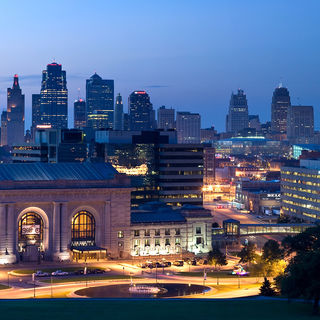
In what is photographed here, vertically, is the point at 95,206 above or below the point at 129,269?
above

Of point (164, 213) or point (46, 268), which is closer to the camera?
point (46, 268)

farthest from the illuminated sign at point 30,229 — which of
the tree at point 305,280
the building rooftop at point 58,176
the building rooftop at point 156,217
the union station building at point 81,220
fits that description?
the tree at point 305,280

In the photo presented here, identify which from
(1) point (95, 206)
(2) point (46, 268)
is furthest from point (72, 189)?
(2) point (46, 268)

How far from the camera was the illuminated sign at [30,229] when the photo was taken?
155462 millimetres

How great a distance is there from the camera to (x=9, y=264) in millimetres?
150875

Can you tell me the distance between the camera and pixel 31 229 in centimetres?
15600

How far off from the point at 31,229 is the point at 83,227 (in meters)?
10.9

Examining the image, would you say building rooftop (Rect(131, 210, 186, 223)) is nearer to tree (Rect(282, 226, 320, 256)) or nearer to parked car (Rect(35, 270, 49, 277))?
parked car (Rect(35, 270, 49, 277))

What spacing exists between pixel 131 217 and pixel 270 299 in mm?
66792

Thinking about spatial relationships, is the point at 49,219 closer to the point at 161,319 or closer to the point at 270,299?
the point at 270,299

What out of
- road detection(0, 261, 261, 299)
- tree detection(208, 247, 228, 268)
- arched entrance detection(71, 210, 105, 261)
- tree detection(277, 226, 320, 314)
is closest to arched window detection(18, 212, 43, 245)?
arched entrance detection(71, 210, 105, 261)

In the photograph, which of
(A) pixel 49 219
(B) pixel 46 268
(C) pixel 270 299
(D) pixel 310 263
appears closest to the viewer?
(D) pixel 310 263

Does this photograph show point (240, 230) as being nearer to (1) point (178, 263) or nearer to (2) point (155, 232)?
(2) point (155, 232)

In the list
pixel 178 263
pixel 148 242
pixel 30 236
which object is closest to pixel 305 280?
pixel 178 263
